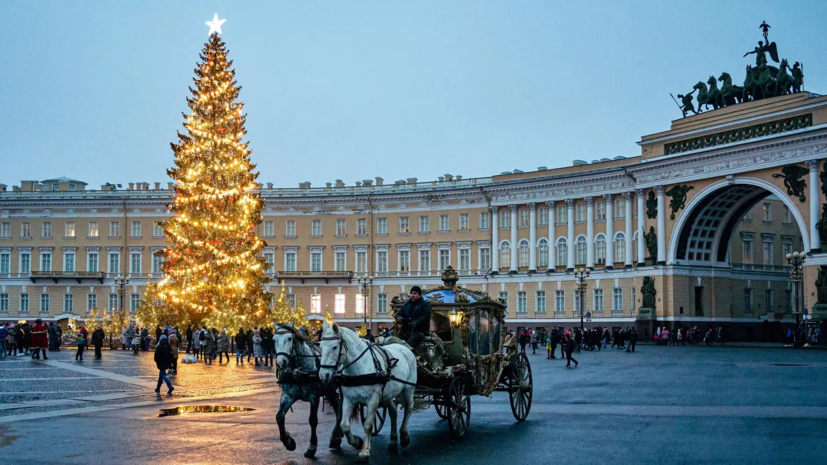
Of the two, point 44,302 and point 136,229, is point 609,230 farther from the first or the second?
point 44,302

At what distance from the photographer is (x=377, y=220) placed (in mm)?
82000

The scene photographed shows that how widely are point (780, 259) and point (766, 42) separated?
20.1 metres

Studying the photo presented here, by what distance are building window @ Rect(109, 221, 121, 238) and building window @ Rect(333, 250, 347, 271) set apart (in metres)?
20.2

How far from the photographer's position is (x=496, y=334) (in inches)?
645

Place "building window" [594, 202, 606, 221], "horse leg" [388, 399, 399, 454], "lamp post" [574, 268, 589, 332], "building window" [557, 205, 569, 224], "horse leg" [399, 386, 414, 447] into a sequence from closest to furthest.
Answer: "horse leg" [388, 399, 399, 454]
"horse leg" [399, 386, 414, 447]
"lamp post" [574, 268, 589, 332]
"building window" [594, 202, 606, 221]
"building window" [557, 205, 569, 224]

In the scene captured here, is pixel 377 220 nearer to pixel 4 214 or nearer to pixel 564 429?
pixel 4 214

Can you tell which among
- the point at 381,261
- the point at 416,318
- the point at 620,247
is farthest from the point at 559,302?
the point at 416,318

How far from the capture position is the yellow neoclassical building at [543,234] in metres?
60.2

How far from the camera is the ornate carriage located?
46.7ft

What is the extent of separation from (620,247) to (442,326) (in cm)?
5648

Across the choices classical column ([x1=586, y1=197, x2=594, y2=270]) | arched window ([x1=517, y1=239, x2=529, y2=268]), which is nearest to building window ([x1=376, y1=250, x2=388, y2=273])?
arched window ([x1=517, y1=239, x2=529, y2=268])

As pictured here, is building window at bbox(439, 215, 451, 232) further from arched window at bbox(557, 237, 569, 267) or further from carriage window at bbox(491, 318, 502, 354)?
carriage window at bbox(491, 318, 502, 354)

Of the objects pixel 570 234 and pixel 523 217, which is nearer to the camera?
pixel 570 234

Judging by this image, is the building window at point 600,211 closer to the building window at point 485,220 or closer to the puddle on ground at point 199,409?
the building window at point 485,220
